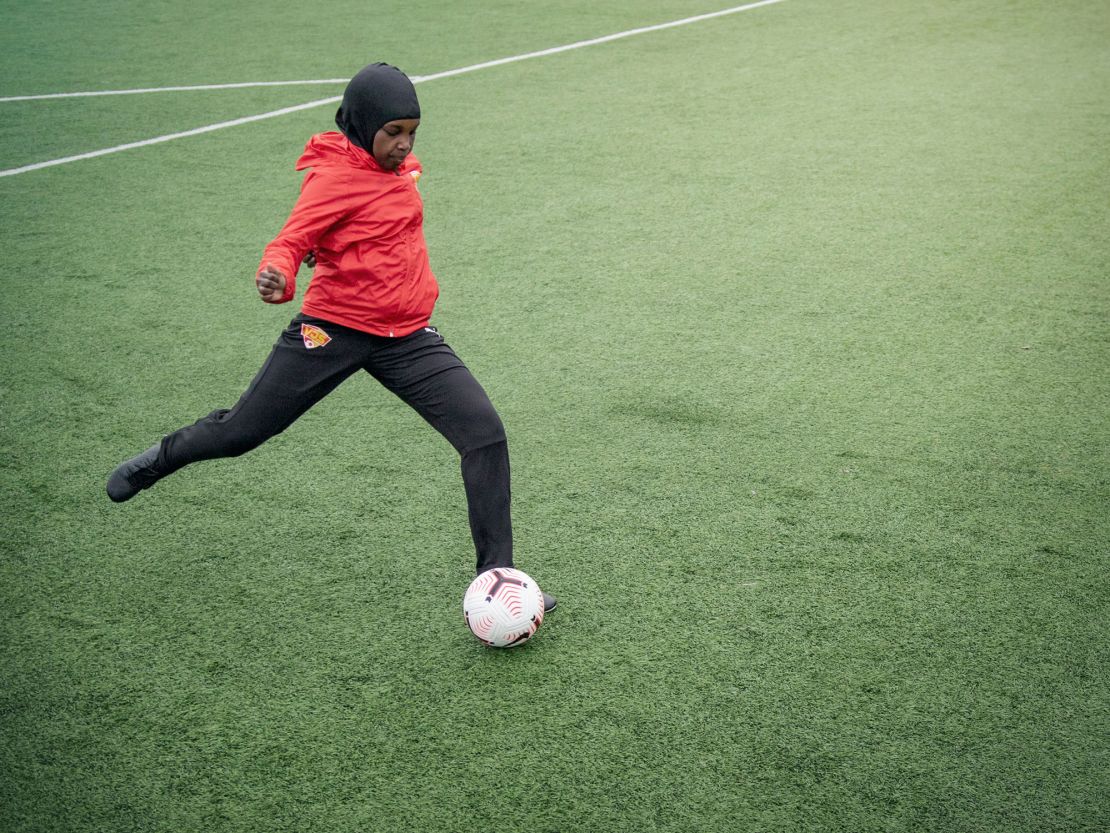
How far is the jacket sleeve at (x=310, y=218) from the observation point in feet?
10.7

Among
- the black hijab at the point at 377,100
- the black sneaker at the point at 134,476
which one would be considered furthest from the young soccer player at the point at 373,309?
the black sneaker at the point at 134,476

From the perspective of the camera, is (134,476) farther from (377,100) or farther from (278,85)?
(278,85)

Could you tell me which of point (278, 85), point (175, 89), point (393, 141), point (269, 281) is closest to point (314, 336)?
point (269, 281)

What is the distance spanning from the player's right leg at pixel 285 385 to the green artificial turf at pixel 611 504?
572 millimetres

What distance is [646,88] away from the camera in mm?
10570

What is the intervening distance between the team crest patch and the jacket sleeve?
157 mm

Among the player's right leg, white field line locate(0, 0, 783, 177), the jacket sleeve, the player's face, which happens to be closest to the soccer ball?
the player's right leg

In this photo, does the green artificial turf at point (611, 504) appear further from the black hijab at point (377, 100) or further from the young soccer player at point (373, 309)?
the black hijab at point (377, 100)

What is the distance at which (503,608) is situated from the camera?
337 centimetres

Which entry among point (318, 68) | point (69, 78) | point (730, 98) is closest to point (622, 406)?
point (730, 98)

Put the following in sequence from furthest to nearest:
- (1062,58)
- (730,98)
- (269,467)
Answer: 1. (1062,58)
2. (730,98)
3. (269,467)

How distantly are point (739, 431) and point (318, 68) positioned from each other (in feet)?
28.3

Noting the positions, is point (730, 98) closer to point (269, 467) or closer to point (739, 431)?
point (739, 431)

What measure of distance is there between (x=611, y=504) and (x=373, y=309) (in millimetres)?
1348
